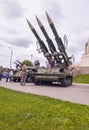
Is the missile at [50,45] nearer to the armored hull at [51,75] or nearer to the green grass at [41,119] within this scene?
the armored hull at [51,75]

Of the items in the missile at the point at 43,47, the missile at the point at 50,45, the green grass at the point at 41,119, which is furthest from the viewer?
the missile at the point at 43,47

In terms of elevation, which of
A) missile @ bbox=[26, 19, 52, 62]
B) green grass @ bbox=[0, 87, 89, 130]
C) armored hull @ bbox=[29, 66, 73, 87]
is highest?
missile @ bbox=[26, 19, 52, 62]

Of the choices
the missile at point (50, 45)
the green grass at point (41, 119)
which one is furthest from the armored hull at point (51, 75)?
the green grass at point (41, 119)

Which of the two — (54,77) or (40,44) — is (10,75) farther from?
(54,77)

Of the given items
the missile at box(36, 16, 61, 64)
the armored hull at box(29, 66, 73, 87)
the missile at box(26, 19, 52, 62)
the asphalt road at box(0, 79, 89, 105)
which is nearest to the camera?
the asphalt road at box(0, 79, 89, 105)

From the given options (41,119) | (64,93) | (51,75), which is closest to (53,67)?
(51,75)

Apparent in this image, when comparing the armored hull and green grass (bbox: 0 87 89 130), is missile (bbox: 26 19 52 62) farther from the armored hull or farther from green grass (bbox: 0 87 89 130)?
green grass (bbox: 0 87 89 130)

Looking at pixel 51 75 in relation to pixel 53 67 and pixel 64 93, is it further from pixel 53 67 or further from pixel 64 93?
pixel 64 93

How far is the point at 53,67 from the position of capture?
90.7 feet

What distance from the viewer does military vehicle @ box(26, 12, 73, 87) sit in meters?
26.1

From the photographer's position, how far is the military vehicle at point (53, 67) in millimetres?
26094

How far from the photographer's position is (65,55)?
29.4m

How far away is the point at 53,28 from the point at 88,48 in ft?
223

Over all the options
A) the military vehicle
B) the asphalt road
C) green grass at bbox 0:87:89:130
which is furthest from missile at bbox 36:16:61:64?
green grass at bbox 0:87:89:130
